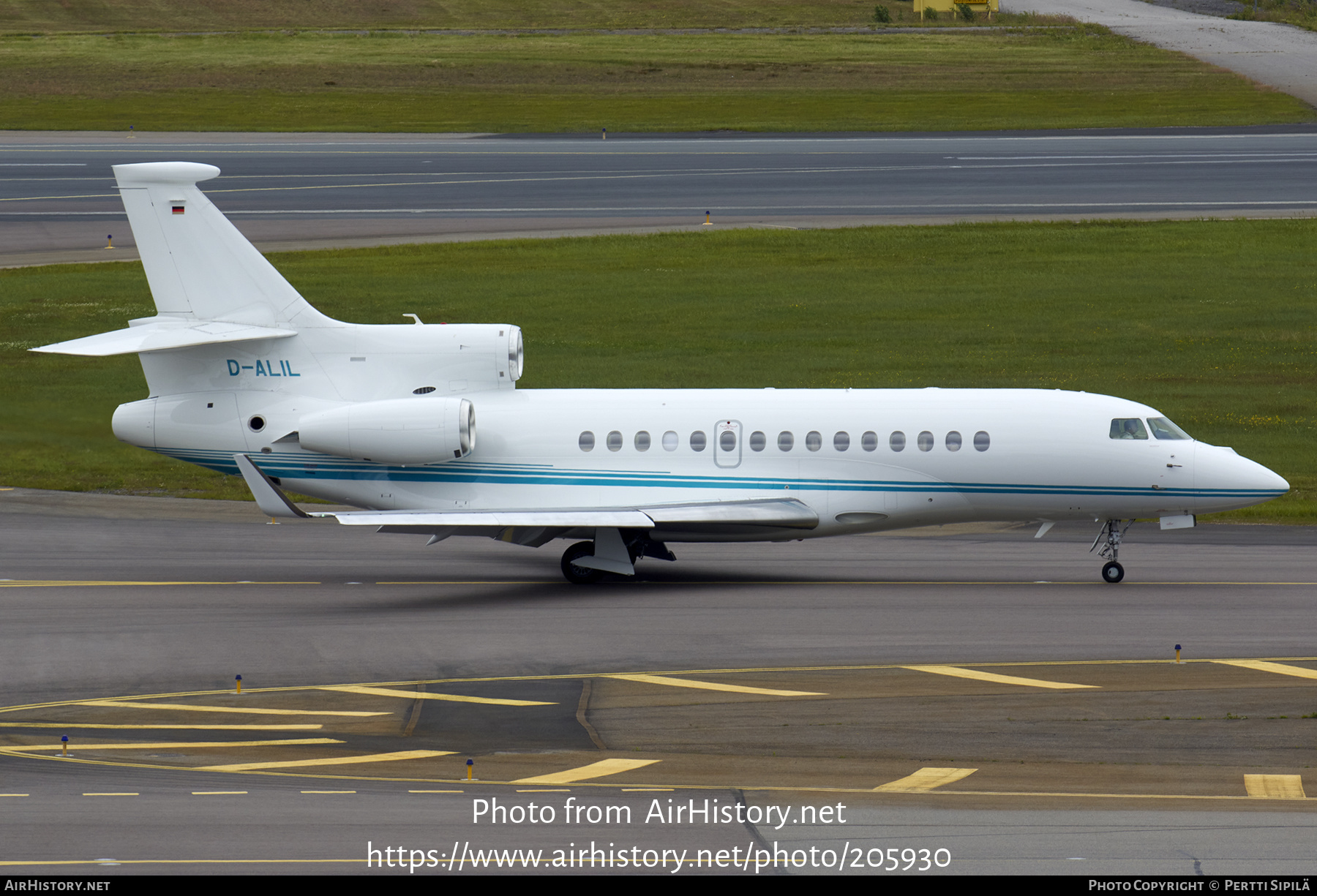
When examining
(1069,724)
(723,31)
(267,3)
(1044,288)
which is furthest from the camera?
(267,3)

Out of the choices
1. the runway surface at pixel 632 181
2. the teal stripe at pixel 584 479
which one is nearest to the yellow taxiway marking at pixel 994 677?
the teal stripe at pixel 584 479

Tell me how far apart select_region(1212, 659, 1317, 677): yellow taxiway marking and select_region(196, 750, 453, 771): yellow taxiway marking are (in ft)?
37.7

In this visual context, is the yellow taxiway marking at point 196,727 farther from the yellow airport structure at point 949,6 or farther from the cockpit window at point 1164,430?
the yellow airport structure at point 949,6

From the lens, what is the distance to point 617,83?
96.1 m

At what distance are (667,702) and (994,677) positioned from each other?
472 cm

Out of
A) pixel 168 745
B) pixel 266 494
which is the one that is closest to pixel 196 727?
pixel 168 745

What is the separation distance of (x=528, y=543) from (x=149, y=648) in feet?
24.3

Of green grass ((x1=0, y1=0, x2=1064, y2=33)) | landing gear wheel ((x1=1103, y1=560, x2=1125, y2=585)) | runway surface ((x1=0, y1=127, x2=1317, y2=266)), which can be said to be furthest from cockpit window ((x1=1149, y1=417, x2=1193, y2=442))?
green grass ((x1=0, y1=0, x2=1064, y2=33))

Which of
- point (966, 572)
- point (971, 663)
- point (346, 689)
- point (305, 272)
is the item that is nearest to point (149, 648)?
point (346, 689)

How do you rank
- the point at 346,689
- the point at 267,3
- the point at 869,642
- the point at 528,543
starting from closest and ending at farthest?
1. the point at 346,689
2. the point at 869,642
3. the point at 528,543
4. the point at 267,3

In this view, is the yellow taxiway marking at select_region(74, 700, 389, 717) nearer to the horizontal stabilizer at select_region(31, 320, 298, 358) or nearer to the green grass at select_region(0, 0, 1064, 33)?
the horizontal stabilizer at select_region(31, 320, 298, 358)

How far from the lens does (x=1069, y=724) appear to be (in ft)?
66.5

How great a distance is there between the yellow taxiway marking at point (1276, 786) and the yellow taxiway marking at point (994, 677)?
4024mm
